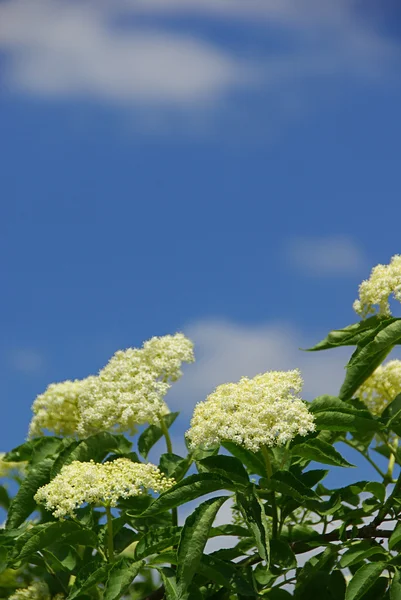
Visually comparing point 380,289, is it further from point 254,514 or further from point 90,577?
point 90,577

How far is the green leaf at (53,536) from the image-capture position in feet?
11.8

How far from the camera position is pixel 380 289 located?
13.8 ft

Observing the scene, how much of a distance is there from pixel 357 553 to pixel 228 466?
0.62 meters

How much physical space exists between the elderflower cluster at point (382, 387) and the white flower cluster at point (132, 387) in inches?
39.6

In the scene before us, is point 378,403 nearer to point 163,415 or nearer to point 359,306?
point 359,306

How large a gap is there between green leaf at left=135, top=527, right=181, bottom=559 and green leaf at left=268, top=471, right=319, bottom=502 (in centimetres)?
43

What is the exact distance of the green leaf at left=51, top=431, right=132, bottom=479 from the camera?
4133 millimetres

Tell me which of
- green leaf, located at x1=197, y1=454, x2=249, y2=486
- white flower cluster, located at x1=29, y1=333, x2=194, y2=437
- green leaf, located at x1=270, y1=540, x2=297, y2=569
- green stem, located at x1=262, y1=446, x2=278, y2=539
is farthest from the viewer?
white flower cluster, located at x1=29, y1=333, x2=194, y2=437

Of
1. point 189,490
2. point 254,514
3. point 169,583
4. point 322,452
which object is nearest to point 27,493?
point 169,583

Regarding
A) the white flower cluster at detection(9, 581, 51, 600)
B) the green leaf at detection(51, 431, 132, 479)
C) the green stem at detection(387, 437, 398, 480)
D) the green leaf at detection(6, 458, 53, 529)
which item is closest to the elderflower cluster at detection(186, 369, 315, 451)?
the green leaf at detection(51, 431, 132, 479)

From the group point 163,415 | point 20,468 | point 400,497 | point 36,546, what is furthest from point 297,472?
point 20,468

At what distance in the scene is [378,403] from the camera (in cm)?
485

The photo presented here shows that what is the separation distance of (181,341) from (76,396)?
2.12 ft

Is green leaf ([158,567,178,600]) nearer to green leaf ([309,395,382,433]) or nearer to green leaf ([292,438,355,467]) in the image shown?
green leaf ([292,438,355,467])
